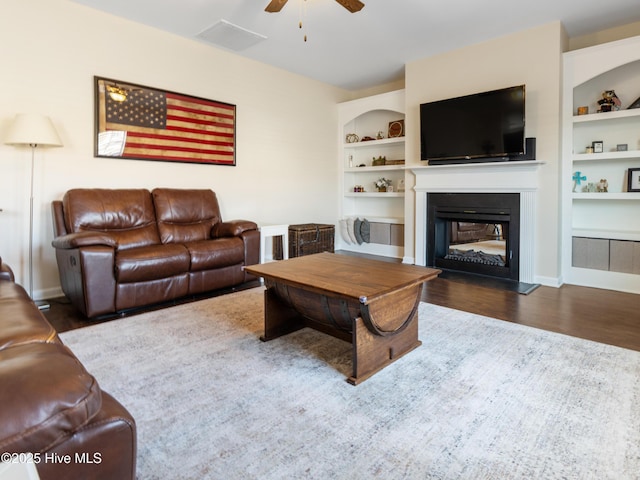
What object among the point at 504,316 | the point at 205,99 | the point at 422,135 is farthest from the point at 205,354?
the point at 422,135

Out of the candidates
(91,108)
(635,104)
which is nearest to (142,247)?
(91,108)

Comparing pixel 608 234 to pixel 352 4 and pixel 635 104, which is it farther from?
pixel 352 4

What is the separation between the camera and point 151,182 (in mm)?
4156

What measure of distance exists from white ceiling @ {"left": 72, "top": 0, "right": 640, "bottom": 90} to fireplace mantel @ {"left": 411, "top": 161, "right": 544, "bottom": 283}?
140 cm

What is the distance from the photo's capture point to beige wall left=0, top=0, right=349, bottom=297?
3330 millimetres

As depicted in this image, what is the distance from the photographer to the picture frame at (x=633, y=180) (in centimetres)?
373

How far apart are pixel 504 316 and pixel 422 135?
2578mm

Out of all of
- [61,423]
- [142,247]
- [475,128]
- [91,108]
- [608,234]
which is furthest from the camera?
[475,128]

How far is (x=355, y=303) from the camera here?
6.32 feet

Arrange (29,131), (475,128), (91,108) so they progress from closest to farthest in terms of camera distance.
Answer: (29,131) < (91,108) < (475,128)

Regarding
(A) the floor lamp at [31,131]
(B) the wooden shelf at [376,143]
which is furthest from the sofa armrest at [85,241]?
(B) the wooden shelf at [376,143]

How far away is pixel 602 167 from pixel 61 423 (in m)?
4.90

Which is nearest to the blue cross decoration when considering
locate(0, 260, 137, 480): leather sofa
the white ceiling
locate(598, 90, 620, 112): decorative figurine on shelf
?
locate(598, 90, 620, 112): decorative figurine on shelf

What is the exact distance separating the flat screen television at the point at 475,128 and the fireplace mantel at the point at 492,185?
0.35ft
